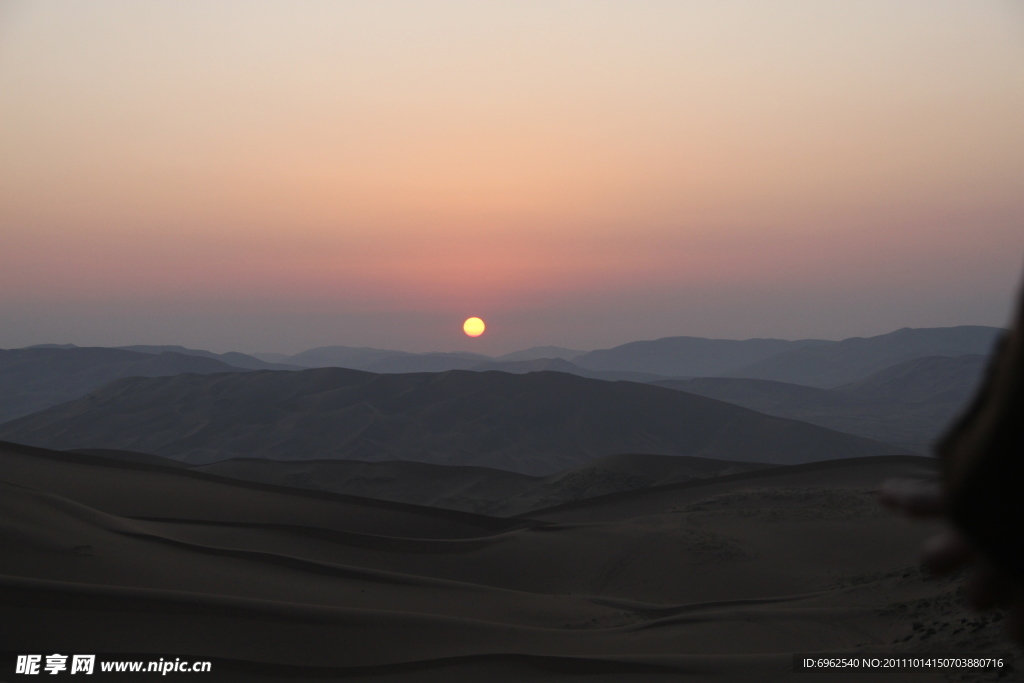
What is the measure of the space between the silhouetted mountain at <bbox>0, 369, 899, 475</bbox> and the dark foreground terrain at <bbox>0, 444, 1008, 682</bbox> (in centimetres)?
3150

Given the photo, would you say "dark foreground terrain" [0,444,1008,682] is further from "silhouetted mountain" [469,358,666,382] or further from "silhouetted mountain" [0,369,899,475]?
"silhouetted mountain" [469,358,666,382]

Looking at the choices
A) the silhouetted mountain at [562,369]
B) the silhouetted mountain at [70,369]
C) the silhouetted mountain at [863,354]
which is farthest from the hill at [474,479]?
the silhouetted mountain at [863,354]

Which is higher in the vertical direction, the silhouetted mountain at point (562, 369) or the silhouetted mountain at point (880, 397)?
the silhouetted mountain at point (562, 369)

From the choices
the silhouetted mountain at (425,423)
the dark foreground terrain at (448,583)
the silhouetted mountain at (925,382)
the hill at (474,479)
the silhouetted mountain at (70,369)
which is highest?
the silhouetted mountain at (70,369)

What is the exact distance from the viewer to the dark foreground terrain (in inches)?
400

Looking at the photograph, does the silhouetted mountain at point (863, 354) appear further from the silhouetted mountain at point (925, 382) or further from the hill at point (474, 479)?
the hill at point (474, 479)

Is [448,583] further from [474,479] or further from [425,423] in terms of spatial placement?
[425,423]

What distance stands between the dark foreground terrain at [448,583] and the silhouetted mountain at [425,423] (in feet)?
103

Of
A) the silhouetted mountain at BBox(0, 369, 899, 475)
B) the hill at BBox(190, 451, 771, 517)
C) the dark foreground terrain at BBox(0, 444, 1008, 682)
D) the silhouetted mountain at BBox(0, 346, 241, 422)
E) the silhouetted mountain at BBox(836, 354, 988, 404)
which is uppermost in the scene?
the silhouetted mountain at BBox(0, 346, 241, 422)

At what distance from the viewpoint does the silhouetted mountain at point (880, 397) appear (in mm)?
84875

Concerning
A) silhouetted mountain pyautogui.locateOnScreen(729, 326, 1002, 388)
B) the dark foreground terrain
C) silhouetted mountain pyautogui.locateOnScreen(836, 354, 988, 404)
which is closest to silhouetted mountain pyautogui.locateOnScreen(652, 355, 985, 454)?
silhouetted mountain pyautogui.locateOnScreen(836, 354, 988, 404)

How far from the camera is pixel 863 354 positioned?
184750mm

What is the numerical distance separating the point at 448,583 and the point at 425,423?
47302 millimetres

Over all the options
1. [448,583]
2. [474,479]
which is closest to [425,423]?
[474,479]
